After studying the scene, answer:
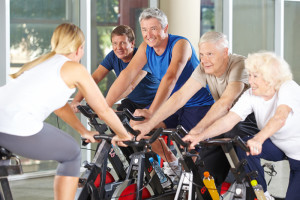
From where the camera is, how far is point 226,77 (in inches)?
136

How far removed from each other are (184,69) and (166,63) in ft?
0.46

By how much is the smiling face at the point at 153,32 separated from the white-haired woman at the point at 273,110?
937mm

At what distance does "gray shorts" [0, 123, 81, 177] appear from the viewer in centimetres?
258

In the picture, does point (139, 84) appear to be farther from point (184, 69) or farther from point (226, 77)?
point (226, 77)

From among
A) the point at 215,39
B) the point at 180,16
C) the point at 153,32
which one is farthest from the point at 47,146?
the point at 180,16

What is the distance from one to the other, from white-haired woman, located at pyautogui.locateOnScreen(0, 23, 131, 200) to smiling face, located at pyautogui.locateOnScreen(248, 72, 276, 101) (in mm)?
818

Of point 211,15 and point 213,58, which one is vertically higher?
point 211,15

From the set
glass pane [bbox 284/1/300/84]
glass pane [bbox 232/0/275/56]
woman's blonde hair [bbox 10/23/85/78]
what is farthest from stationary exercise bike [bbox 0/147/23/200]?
glass pane [bbox 284/1/300/84]

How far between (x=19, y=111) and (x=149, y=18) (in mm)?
1585

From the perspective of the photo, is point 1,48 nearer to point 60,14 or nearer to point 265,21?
point 60,14

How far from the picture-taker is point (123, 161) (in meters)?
3.95

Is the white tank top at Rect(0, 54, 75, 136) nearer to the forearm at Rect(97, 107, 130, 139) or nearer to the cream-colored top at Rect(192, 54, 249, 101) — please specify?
the forearm at Rect(97, 107, 130, 139)

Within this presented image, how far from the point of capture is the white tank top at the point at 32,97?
2547 millimetres

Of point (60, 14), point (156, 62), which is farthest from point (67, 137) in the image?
point (60, 14)
